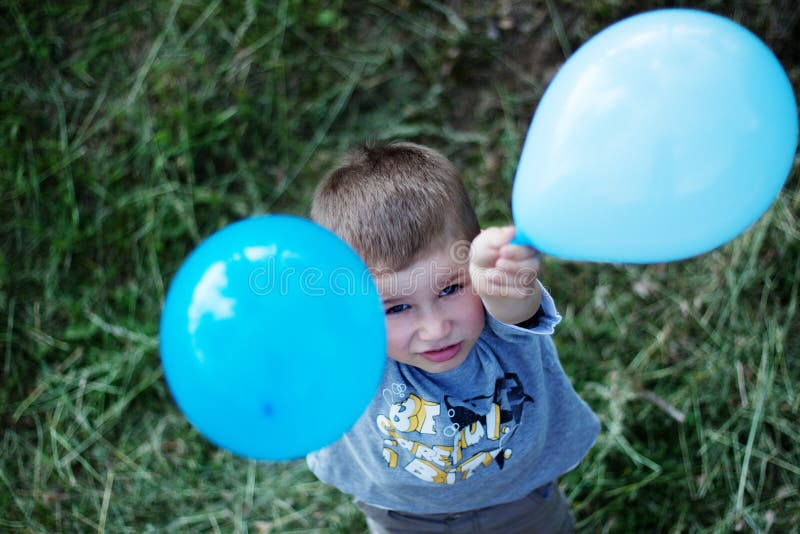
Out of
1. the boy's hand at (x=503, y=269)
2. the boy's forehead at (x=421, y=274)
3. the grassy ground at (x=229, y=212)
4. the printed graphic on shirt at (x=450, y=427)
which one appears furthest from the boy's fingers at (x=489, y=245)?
the grassy ground at (x=229, y=212)

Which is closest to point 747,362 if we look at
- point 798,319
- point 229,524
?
point 798,319

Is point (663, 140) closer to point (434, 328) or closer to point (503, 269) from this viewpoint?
point (503, 269)

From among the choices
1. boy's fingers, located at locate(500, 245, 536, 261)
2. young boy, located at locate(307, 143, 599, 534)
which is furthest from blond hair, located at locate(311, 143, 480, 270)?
boy's fingers, located at locate(500, 245, 536, 261)

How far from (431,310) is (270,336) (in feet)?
1.22

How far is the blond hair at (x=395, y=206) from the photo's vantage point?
4.30 feet

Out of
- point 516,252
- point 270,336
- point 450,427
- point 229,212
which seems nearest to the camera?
point 270,336

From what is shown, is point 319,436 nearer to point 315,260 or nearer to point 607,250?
point 315,260

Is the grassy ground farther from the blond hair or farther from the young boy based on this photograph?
the blond hair

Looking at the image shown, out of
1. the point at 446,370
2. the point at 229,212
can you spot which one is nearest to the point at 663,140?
the point at 446,370

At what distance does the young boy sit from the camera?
4.19 ft

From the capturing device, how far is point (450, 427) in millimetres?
1424

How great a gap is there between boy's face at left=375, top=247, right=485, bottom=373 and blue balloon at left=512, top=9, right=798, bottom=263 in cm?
25

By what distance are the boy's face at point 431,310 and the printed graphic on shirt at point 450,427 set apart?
13 centimetres

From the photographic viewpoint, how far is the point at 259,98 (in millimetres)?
2666
